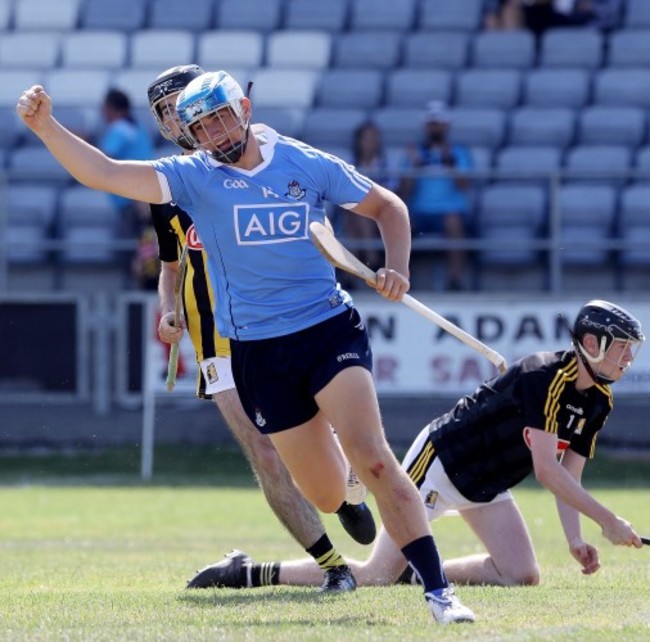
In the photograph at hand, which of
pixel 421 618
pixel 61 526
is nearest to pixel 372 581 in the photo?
pixel 421 618

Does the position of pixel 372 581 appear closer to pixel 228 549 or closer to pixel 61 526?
pixel 228 549

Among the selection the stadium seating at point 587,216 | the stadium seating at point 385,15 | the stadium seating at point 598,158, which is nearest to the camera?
the stadium seating at point 587,216

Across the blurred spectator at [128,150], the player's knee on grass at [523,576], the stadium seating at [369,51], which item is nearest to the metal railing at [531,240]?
the blurred spectator at [128,150]

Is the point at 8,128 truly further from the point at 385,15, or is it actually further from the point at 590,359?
the point at 590,359

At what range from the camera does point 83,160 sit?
22.1 feet

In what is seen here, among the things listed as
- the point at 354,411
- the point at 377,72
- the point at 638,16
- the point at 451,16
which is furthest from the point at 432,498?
the point at 638,16

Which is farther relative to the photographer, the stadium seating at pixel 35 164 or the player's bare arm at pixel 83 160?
the stadium seating at pixel 35 164

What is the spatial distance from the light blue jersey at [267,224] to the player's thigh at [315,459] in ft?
1.53

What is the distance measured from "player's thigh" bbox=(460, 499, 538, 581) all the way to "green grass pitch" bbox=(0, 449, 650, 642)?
23 cm

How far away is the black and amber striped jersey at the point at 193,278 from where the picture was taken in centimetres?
883

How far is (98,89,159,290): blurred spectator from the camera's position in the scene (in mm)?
17438

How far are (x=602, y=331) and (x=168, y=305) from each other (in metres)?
2.32

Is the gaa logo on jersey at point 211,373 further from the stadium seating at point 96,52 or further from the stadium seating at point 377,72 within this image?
the stadium seating at point 96,52

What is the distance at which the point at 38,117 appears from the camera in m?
6.59
